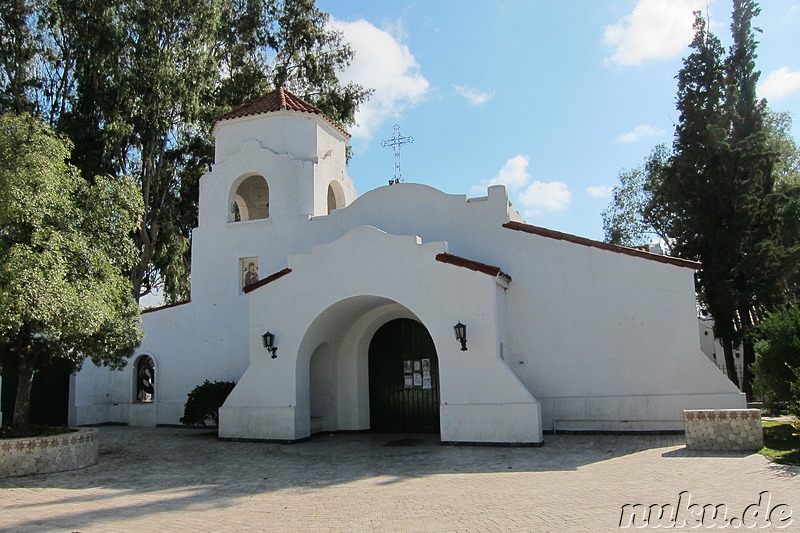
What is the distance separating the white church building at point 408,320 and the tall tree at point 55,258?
12.3 feet

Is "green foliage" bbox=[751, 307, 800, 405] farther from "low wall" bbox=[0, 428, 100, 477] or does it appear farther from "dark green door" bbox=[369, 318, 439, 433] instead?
"low wall" bbox=[0, 428, 100, 477]

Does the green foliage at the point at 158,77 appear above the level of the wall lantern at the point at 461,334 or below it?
above

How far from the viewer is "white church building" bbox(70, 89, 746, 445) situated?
1312 centimetres

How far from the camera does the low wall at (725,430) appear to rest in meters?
10.7

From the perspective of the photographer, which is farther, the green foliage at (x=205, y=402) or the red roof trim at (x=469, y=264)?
the green foliage at (x=205, y=402)

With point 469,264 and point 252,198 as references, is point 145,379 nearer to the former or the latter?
point 252,198

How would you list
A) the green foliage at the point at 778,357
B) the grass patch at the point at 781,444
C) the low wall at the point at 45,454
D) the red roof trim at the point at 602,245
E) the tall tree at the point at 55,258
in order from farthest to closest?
1. the red roof trim at the point at 602,245
2. the green foliage at the point at 778,357
3. the low wall at the point at 45,454
4. the tall tree at the point at 55,258
5. the grass patch at the point at 781,444

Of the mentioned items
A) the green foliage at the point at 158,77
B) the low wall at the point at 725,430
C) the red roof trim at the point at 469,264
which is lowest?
the low wall at the point at 725,430

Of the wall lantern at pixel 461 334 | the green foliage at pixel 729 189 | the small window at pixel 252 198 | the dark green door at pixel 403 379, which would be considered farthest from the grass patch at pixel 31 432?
the green foliage at pixel 729 189

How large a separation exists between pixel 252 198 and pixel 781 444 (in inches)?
641

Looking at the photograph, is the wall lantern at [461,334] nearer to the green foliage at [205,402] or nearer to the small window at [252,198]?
the green foliage at [205,402]

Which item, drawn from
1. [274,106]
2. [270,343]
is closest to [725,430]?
[270,343]

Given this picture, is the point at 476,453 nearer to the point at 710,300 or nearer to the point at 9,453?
the point at 9,453

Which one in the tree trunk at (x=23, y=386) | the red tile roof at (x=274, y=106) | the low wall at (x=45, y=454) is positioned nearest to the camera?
the low wall at (x=45, y=454)
